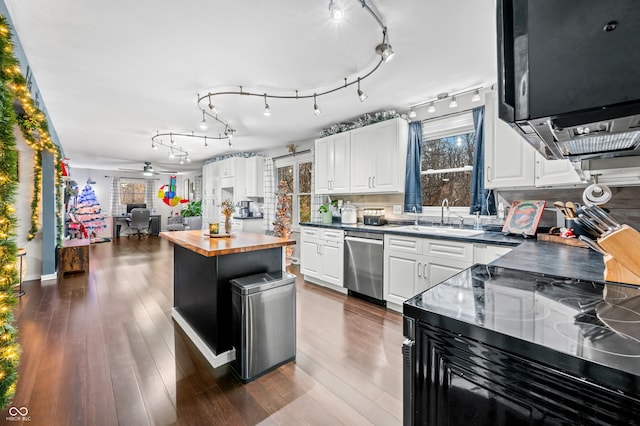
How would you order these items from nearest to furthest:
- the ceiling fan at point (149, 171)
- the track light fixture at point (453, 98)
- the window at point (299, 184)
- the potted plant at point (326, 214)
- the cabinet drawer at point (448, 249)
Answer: the cabinet drawer at point (448, 249) < the track light fixture at point (453, 98) < the potted plant at point (326, 214) < the window at point (299, 184) < the ceiling fan at point (149, 171)

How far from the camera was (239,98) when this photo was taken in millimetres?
3264

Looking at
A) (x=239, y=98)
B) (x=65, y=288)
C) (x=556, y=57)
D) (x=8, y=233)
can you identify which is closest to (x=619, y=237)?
(x=556, y=57)

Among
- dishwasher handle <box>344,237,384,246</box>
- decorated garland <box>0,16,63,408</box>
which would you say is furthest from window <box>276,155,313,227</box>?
decorated garland <box>0,16,63,408</box>

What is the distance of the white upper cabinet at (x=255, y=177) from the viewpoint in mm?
6223

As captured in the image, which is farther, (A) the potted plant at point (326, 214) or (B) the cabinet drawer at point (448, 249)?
(A) the potted plant at point (326, 214)

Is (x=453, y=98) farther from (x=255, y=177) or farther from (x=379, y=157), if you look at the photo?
(x=255, y=177)

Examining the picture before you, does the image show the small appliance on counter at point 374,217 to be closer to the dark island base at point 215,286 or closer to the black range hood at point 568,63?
the dark island base at point 215,286

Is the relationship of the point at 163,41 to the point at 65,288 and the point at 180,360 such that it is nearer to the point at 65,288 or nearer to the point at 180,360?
the point at 180,360

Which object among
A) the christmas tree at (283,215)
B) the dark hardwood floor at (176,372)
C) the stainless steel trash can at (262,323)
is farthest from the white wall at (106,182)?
the stainless steel trash can at (262,323)

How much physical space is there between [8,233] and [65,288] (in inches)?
129

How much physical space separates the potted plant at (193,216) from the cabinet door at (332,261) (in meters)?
6.66

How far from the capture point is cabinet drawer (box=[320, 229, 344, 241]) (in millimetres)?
3715

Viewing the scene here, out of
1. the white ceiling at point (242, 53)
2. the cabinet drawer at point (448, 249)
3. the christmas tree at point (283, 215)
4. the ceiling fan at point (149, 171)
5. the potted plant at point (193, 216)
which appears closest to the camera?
the white ceiling at point (242, 53)

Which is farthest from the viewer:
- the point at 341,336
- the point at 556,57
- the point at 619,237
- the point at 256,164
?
the point at 256,164
